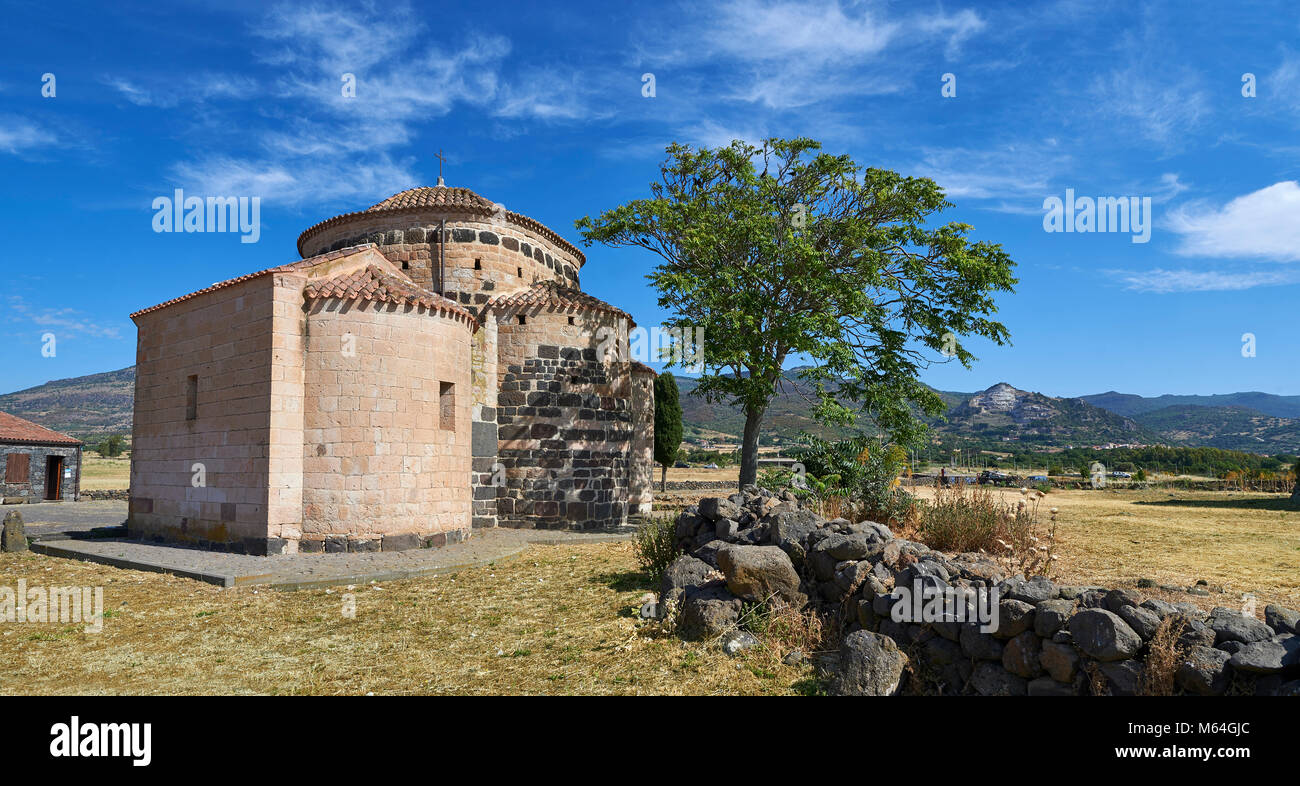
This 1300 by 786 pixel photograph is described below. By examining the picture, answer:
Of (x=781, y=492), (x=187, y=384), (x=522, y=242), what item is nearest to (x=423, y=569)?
(x=781, y=492)

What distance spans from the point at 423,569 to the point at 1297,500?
107ft

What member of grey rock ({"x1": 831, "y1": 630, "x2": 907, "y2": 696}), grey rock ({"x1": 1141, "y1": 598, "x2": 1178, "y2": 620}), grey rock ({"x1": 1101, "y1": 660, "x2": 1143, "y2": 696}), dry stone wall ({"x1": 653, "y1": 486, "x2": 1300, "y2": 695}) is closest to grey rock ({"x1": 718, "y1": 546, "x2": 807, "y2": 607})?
dry stone wall ({"x1": 653, "y1": 486, "x2": 1300, "y2": 695})

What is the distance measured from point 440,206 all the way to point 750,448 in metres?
11.0

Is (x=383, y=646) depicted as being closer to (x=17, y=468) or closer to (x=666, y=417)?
(x=666, y=417)

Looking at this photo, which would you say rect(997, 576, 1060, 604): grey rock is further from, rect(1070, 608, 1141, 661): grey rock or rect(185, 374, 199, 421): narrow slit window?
rect(185, 374, 199, 421): narrow slit window

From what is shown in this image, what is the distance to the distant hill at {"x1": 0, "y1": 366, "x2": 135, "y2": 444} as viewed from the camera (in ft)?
387

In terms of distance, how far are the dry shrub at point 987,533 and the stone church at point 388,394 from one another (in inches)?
379

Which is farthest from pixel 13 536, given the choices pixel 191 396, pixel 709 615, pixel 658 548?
pixel 709 615

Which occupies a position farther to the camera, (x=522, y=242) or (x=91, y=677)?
(x=522, y=242)

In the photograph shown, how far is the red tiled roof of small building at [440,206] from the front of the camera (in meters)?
17.4

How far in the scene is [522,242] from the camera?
18.5 m

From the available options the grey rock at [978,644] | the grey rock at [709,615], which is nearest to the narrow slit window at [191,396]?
the grey rock at [709,615]
